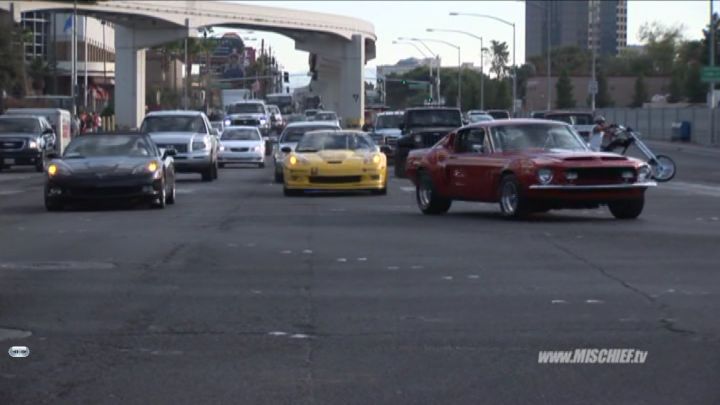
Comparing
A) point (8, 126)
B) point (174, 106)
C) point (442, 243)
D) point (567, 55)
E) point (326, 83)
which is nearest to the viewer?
point (442, 243)

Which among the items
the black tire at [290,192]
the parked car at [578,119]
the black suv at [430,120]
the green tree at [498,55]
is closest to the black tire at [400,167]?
the black suv at [430,120]

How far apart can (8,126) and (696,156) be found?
26.2 meters

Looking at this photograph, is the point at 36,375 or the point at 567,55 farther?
the point at 567,55

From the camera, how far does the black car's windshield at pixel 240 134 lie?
150ft

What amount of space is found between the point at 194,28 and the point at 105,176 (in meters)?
57.8

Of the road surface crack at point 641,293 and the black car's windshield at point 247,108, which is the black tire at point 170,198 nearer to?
the road surface crack at point 641,293

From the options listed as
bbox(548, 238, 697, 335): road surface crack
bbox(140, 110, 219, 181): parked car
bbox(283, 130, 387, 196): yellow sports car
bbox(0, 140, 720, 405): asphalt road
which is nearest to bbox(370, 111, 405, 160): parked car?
bbox(140, 110, 219, 181): parked car

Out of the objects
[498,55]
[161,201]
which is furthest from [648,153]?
[498,55]

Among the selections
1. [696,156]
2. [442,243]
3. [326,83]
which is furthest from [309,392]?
[326,83]

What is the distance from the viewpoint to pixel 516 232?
17.7m

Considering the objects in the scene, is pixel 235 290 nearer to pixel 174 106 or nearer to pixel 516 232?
pixel 516 232

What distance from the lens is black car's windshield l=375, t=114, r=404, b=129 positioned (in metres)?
45.6

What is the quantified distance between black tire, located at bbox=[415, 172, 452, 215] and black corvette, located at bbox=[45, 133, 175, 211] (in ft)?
14.5

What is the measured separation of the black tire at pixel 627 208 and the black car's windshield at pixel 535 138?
0.96 meters
